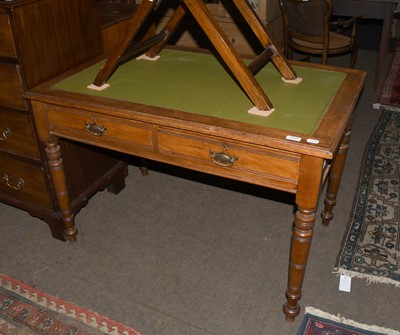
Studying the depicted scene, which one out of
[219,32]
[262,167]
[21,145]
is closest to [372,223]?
[262,167]

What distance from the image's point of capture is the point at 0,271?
2486mm

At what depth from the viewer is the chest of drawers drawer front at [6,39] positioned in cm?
200

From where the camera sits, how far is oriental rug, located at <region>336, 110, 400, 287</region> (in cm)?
245

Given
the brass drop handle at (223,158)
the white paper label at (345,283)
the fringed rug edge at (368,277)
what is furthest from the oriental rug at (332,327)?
the brass drop handle at (223,158)

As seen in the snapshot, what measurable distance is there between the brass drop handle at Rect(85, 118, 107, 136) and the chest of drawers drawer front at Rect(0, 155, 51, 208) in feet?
1.69

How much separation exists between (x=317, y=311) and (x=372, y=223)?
82cm

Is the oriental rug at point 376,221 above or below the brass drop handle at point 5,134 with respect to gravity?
below

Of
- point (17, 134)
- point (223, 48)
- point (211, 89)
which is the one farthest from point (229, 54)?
point (17, 134)

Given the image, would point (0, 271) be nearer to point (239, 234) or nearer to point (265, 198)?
point (239, 234)

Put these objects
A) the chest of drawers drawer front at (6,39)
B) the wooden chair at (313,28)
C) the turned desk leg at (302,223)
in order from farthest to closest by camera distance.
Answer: the wooden chair at (313,28), the chest of drawers drawer front at (6,39), the turned desk leg at (302,223)

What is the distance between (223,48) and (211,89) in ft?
0.88

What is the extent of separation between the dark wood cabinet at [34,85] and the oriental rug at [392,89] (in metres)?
2.76

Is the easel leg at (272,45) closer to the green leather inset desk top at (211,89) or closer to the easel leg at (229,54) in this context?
the green leather inset desk top at (211,89)

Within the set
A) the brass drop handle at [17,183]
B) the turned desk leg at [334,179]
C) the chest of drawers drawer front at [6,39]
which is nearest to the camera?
the chest of drawers drawer front at [6,39]
